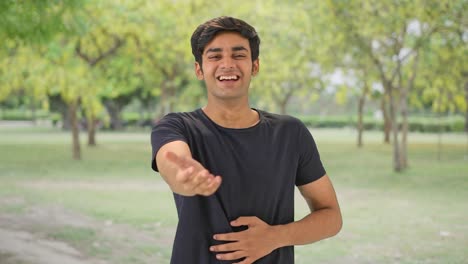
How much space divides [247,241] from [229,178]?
153mm

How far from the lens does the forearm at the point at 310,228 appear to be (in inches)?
58.9

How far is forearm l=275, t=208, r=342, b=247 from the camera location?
1495mm

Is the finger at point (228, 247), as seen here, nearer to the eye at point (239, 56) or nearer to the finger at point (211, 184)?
the finger at point (211, 184)

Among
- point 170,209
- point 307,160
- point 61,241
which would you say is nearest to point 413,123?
point 170,209

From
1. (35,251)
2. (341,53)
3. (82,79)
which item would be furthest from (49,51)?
(35,251)

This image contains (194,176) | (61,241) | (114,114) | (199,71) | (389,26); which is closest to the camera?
(194,176)

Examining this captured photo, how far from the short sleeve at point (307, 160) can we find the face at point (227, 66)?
Result: 194 millimetres

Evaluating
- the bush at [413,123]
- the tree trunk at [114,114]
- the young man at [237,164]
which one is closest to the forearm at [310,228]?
the young man at [237,164]

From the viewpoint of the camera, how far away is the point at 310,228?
157 cm

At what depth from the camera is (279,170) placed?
1527mm

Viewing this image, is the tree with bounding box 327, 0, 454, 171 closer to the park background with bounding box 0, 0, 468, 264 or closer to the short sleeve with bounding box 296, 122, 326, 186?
the park background with bounding box 0, 0, 468, 264

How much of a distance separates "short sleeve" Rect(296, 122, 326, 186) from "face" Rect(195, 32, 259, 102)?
0.64 feet

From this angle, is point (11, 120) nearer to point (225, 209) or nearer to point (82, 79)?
point (82, 79)

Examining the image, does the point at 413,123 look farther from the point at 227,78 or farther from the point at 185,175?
the point at 185,175
